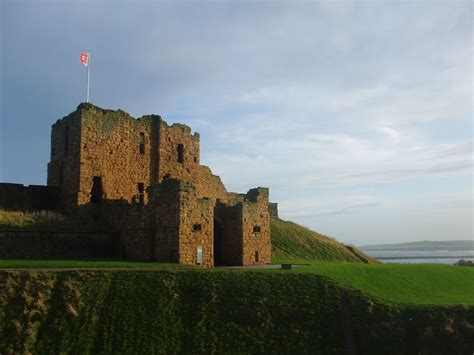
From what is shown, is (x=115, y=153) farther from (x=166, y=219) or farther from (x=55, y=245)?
(x=166, y=219)

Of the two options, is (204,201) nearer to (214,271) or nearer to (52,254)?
(214,271)

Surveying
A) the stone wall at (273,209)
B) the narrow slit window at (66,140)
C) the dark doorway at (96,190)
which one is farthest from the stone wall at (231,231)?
the stone wall at (273,209)

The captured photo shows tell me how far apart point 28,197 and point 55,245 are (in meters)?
6.99

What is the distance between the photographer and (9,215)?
34344 mm

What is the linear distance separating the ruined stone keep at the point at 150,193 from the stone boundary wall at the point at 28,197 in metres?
0.77

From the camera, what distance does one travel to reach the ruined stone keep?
32.1 m

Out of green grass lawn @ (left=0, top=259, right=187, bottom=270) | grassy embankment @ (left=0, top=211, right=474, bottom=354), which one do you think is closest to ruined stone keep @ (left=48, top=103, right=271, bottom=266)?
green grass lawn @ (left=0, top=259, right=187, bottom=270)

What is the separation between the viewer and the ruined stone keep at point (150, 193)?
1262 inches

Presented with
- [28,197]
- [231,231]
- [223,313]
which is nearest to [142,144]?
[28,197]

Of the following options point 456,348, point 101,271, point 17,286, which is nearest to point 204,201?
point 101,271

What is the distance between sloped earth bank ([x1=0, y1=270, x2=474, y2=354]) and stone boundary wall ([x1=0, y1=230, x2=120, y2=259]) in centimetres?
871

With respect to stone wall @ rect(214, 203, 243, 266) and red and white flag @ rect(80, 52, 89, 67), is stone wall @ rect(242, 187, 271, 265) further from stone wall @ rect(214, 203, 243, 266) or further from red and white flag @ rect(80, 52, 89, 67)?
red and white flag @ rect(80, 52, 89, 67)

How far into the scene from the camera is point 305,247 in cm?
4928

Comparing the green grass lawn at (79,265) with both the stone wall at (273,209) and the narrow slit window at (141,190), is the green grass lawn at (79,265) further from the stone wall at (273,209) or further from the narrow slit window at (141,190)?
the stone wall at (273,209)
